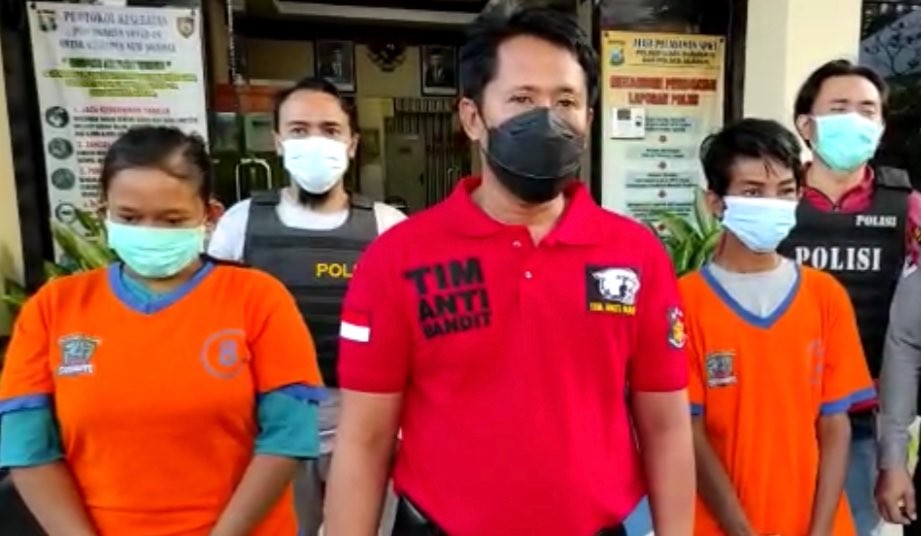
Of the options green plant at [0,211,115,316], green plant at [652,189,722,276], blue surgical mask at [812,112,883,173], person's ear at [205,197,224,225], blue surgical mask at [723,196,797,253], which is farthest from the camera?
green plant at [652,189,722,276]

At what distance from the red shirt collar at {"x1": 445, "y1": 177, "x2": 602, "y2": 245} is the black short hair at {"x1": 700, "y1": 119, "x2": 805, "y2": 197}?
2.28 ft

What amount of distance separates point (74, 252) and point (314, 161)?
1.62 meters

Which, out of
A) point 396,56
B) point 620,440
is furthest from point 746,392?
point 396,56

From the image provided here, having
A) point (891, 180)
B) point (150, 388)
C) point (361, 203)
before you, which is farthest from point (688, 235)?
point (150, 388)

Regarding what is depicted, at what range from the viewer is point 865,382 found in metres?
1.84

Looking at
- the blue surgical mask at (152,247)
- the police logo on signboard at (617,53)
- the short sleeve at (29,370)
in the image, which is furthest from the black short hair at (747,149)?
the police logo on signboard at (617,53)

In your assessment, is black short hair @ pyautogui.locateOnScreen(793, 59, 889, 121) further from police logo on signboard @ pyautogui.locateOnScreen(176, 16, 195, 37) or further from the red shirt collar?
police logo on signboard @ pyautogui.locateOnScreen(176, 16, 195, 37)

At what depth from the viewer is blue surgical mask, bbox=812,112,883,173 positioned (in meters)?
2.23

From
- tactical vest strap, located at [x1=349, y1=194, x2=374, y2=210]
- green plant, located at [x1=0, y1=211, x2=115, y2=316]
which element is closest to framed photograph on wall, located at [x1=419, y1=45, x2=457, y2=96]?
green plant, located at [x1=0, y1=211, x2=115, y2=316]

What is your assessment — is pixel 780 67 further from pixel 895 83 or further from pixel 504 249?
pixel 504 249

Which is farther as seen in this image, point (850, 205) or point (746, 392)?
point (850, 205)

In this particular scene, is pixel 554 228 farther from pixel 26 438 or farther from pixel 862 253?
pixel 862 253

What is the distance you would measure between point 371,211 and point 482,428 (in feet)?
4.72

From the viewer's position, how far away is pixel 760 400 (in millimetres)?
1735
